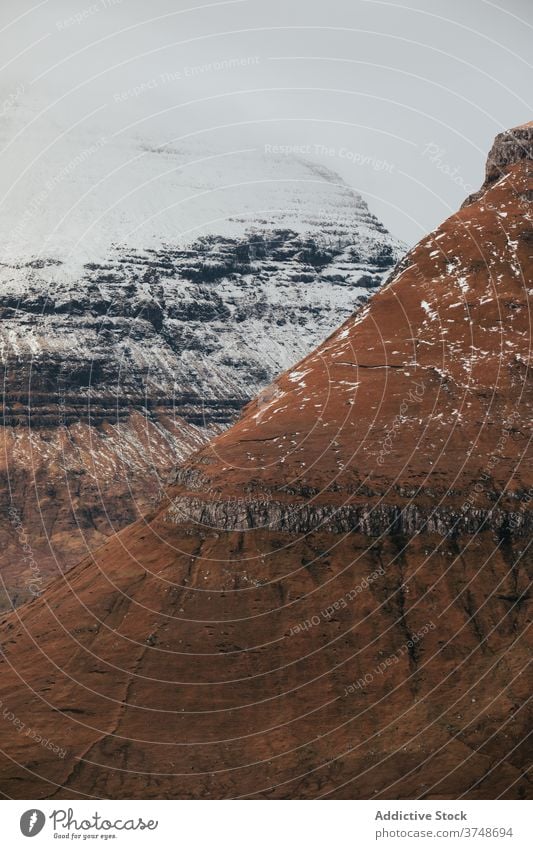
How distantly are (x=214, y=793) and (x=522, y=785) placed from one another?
35.7m
